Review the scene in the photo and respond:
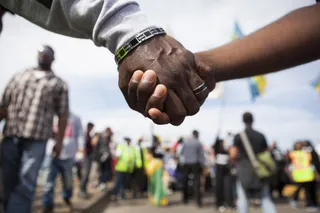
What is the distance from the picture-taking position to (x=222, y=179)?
29.2 ft

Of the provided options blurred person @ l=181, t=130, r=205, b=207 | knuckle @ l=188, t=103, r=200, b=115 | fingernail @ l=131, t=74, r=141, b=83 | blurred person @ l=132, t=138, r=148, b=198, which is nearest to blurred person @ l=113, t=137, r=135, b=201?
blurred person @ l=132, t=138, r=148, b=198

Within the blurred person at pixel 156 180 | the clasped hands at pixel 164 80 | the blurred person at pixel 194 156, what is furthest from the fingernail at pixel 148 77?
the blurred person at pixel 156 180

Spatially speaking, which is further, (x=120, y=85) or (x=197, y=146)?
(x=197, y=146)

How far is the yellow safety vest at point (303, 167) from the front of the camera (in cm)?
962

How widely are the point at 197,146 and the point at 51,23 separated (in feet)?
26.8

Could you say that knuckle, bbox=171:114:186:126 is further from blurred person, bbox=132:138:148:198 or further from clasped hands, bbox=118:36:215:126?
blurred person, bbox=132:138:148:198

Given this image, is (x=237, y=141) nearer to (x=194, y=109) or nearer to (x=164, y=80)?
(x=194, y=109)

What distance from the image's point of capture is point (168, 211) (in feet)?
27.0

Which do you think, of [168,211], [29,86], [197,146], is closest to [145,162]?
[197,146]

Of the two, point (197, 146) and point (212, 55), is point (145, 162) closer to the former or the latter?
point (197, 146)

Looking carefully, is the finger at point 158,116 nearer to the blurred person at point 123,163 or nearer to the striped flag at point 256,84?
the blurred person at point 123,163

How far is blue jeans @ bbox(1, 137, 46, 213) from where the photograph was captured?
10.8 ft

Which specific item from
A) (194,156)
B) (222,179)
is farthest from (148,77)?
(194,156)

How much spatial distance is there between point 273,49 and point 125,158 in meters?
9.01
